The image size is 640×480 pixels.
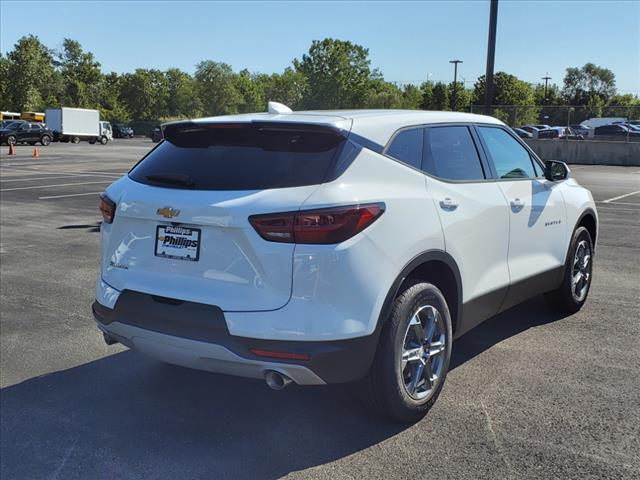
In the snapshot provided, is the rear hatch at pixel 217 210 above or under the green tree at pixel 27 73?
under

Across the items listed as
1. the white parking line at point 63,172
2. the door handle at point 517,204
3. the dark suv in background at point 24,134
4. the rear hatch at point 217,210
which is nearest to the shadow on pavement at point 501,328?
the door handle at point 517,204

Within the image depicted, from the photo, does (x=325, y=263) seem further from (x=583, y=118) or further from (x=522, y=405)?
(x=583, y=118)

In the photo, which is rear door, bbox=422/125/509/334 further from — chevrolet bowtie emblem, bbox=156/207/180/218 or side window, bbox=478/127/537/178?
chevrolet bowtie emblem, bbox=156/207/180/218

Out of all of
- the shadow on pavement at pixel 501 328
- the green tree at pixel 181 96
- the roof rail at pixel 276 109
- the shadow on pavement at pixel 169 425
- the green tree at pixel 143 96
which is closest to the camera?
the shadow on pavement at pixel 169 425

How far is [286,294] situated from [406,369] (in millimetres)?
935

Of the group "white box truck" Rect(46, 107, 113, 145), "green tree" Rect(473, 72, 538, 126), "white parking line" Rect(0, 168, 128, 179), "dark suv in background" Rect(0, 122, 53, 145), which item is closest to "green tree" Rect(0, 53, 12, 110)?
"white box truck" Rect(46, 107, 113, 145)

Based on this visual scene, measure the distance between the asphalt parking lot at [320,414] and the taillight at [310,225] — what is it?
1.15 m

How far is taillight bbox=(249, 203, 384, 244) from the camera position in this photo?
3008 millimetres

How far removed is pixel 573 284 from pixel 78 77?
104 meters

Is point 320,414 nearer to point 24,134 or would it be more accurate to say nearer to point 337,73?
point 24,134

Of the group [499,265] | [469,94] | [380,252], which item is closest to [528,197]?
[499,265]

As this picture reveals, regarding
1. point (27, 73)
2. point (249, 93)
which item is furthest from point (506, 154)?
point (249, 93)

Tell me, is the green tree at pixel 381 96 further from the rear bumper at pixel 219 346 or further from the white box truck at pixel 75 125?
the rear bumper at pixel 219 346

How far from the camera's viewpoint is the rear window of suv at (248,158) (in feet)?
10.5
